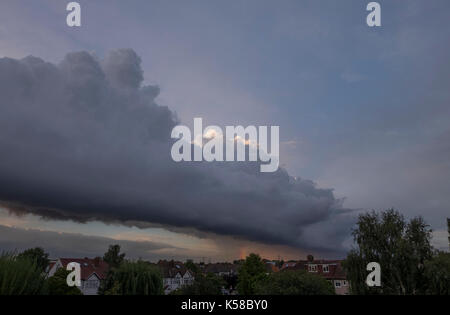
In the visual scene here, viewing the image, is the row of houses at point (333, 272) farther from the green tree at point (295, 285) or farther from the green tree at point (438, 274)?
the green tree at point (295, 285)

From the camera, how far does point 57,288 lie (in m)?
40.7

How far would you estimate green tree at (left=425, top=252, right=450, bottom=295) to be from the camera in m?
39.4

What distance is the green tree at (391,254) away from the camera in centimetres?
4303

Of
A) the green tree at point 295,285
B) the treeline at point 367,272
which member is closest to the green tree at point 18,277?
the treeline at point 367,272

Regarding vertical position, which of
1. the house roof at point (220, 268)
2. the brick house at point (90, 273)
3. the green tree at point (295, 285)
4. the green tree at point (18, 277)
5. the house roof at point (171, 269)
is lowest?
the house roof at point (220, 268)

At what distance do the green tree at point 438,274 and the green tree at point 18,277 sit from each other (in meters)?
42.9

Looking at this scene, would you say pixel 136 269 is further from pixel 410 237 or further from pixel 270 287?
pixel 410 237

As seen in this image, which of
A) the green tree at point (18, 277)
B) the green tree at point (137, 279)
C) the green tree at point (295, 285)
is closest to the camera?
the green tree at point (18, 277)

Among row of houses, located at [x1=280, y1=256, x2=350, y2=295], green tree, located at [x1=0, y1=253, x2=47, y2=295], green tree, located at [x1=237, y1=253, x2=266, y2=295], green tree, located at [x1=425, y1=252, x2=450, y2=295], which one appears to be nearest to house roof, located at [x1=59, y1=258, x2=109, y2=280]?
green tree, located at [x1=237, y1=253, x2=266, y2=295]

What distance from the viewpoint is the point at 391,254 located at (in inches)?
1757

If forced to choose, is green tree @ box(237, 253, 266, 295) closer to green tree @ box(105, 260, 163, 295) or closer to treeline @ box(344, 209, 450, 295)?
treeline @ box(344, 209, 450, 295)
